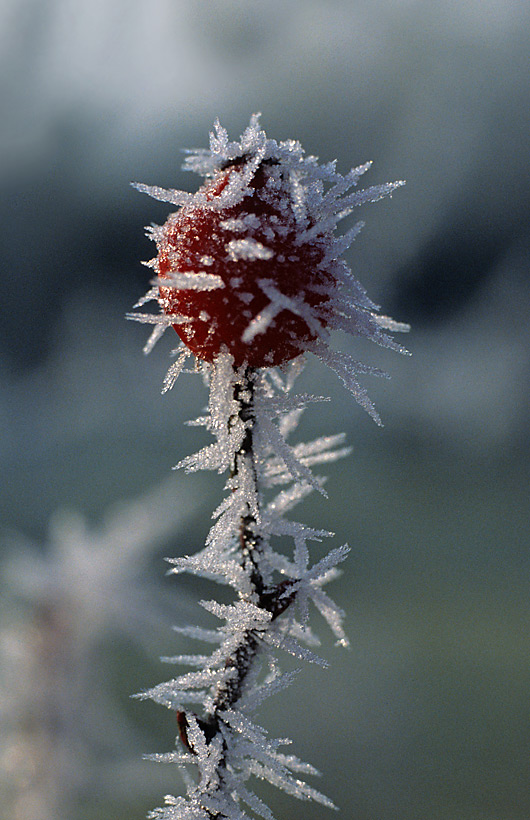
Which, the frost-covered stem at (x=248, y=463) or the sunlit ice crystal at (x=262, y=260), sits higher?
the sunlit ice crystal at (x=262, y=260)

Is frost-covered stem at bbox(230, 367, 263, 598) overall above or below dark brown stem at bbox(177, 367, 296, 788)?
above

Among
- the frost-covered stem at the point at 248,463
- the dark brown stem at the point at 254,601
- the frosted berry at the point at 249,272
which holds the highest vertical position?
the frosted berry at the point at 249,272

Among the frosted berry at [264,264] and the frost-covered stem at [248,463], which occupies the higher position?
the frosted berry at [264,264]

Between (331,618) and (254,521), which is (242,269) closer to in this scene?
(254,521)

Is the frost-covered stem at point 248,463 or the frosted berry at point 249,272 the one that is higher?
the frosted berry at point 249,272

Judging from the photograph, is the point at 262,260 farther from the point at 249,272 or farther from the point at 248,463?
the point at 248,463

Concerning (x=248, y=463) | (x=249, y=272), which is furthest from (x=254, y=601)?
(x=249, y=272)
